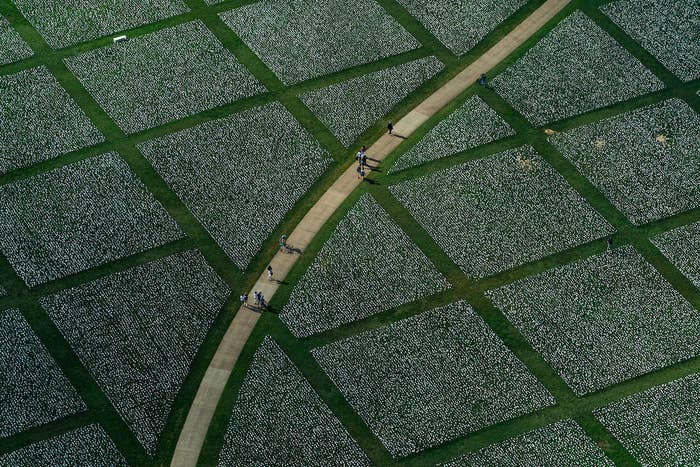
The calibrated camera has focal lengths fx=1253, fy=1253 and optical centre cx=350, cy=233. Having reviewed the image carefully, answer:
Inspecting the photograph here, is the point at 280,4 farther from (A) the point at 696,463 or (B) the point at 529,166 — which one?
(A) the point at 696,463

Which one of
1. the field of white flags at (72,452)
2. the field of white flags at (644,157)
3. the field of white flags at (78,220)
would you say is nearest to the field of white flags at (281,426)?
the field of white flags at (72,452)

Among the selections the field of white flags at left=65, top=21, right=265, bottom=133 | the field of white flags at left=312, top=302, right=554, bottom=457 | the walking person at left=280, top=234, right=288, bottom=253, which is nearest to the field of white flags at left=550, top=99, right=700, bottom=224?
the field of white flags at left=312, top=302, right=554, bottom=457

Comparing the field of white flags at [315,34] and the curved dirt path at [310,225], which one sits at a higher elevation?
the field of white flags at [315,34]

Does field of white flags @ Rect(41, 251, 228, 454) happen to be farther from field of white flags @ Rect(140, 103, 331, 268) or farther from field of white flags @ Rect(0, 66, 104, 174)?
field of white flags @ Rect(0, 66, 104, 174)

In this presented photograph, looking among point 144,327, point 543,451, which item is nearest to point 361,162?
point 144,327

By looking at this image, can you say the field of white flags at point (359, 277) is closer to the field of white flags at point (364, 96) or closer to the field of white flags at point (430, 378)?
the field of white flags at point (430, 378)
